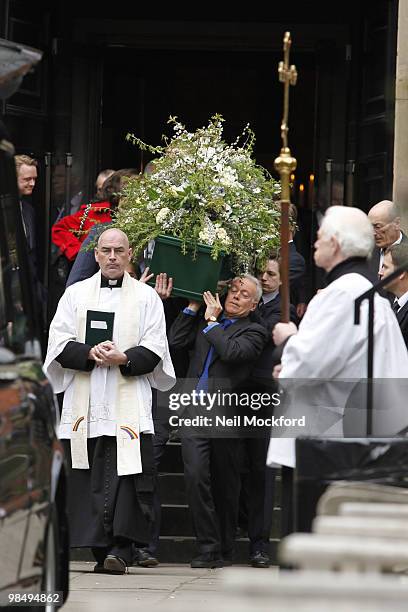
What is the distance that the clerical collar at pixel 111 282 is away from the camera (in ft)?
35.5

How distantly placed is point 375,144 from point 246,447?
3.99 metres

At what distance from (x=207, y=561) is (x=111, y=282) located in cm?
196

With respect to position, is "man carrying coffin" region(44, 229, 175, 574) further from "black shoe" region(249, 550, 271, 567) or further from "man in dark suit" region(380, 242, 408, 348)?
"man in dark suit" region(380, 242, 408, 348)

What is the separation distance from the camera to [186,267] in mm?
10977

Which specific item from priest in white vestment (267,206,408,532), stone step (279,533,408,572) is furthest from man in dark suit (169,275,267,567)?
stone step (279,533,408,572)

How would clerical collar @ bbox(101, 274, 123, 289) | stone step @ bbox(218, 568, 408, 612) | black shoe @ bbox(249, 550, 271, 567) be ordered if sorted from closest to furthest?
stone step @ bbox(218, 568, 408, 612) → clerical collar @ bbox(101, 274, 123, 289) → black shoe @ bbox(249, 550, 271, 567)

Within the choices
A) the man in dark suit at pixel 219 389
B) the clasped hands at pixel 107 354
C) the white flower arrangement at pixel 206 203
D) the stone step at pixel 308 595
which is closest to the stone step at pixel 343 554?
the stone step at pixel 308 595

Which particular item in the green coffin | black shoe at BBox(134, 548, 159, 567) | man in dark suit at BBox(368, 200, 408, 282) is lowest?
black shoe at BBox(134, 548, 159, 567)

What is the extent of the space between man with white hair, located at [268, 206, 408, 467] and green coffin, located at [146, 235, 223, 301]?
9.08 feet

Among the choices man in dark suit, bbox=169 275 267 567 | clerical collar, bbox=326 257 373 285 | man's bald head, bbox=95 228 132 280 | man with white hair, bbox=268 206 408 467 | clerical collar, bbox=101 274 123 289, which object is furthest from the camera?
man in dark suit, bbox=169 275 267 567

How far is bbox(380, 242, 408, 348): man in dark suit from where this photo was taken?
32.5ft

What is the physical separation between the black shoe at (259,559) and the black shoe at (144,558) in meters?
0.66

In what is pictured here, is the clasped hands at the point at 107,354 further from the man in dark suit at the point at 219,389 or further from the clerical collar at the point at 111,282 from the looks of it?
the man in dark suit at the point at 219,389

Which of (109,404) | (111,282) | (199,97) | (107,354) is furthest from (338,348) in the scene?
(199,97)
